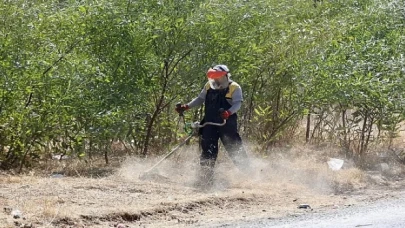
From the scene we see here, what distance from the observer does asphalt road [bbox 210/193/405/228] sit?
797cm

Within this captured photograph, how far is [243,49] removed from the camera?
11.6 m

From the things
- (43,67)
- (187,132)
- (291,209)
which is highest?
(43,67)

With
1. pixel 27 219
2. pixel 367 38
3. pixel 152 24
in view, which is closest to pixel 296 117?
pixel 367 38

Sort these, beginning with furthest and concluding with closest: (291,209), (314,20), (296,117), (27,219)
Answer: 1. (314,20)
2. (296,117)
3. (291,209)
4. (27,219)

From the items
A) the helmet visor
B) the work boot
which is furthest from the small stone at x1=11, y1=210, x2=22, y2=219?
the helmet visor

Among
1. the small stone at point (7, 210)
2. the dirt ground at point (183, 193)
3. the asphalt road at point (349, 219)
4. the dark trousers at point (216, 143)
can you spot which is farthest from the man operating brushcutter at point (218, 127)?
the small stone at point (7, 210)

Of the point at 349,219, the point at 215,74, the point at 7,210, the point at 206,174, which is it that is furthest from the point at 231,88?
the point at 7,210

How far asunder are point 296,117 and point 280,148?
2.14ft

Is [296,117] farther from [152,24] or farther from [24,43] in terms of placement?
[24,43]

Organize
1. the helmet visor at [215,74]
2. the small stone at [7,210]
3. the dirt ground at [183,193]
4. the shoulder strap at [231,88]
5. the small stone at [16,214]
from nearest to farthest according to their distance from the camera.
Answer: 1. the small stone at [16,214]
2. the small stone at [7,210]
3. the dirt ground at [183,193]
4. the helmet visor at [215,74]
5. the shoulder strap at [231,88]

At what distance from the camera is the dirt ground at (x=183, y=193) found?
8.08 metres

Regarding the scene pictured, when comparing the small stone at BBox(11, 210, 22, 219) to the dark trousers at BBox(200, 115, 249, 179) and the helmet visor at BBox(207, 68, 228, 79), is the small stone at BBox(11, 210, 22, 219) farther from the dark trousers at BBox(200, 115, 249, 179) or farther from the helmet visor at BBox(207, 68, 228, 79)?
the helmet visor at BBox(207, 68, 228, 79)

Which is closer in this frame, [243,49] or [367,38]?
[243,49]

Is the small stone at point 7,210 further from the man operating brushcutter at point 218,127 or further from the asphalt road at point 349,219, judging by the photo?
the man operating brushcutter at point 218,127
